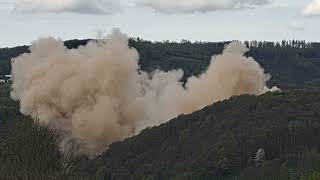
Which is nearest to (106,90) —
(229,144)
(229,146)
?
(229,144)

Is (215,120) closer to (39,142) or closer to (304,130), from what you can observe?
(304,130)

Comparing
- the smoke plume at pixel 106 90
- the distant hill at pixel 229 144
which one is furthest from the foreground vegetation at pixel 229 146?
the smoke plume at pixel 106 90

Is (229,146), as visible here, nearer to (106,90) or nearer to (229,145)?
(229,145)

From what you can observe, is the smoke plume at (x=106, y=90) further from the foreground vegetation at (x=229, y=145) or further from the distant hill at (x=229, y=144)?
the distant hill at (x=229, y=144)

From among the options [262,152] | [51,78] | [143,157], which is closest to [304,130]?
[262,152]

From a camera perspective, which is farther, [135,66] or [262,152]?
[135,66]

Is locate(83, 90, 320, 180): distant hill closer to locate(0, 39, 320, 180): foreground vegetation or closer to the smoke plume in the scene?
locate(0, 39, 320, 180): foreground vegetation
